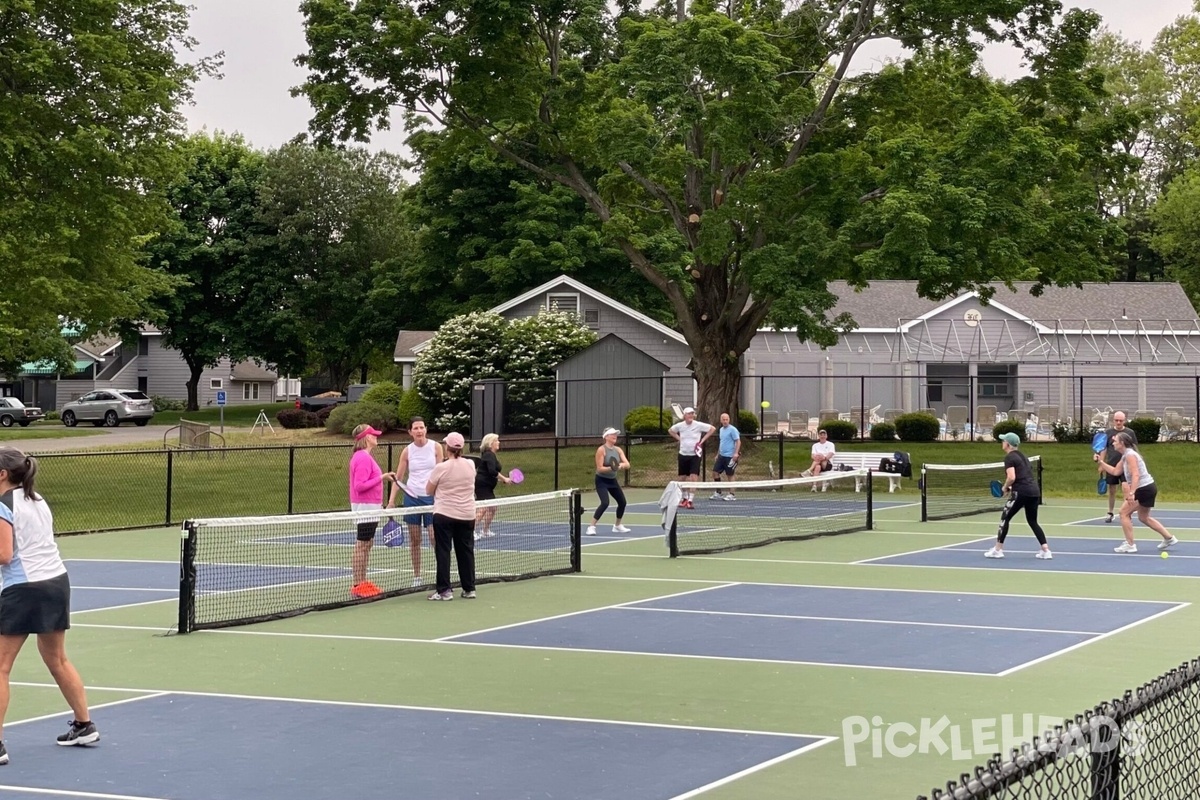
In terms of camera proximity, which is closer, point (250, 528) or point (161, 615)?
point (161, 615)

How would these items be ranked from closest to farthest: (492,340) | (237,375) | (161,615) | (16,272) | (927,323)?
(161,615) → (16,272) → (492,340) → (927,323) → (237,375)

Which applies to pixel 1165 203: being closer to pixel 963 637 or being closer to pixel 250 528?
pixel 250 528

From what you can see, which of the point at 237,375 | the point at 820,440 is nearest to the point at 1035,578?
the point at 820,440

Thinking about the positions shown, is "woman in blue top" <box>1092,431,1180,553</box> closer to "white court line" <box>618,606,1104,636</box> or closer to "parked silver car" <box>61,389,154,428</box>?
"white court line" <box>618,606,1104,636</box>

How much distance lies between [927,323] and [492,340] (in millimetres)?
16494

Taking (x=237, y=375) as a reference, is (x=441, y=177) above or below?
above

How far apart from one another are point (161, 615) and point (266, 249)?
5984 cm

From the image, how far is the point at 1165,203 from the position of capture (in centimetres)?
6819

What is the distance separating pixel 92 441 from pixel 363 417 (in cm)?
1043

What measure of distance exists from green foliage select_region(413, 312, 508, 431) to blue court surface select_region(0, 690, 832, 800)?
129 feet

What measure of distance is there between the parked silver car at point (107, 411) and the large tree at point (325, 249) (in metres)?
7.40

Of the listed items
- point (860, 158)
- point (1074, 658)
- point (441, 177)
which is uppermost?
point (441, 177)

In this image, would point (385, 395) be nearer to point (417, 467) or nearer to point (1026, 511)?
point (417, 467)

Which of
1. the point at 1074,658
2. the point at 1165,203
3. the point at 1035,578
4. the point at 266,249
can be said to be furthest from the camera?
the point at 266,249
